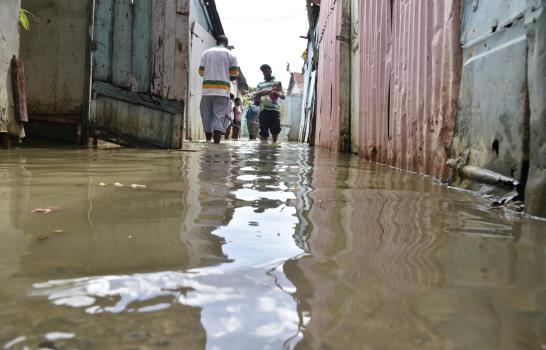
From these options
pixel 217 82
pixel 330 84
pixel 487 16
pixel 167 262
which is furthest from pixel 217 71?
pixel 167 262

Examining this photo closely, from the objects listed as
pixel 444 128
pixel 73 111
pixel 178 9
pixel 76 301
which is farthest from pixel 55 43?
pixel 76 301

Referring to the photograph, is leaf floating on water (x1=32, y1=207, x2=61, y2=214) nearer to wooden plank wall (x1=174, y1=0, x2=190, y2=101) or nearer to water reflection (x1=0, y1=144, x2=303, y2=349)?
water reflection (x1=0, y1=144, x2=303, y2=349)

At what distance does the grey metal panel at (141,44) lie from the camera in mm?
4473

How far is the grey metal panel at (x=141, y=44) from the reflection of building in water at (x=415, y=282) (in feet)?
11.8

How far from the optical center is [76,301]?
0.67 metres

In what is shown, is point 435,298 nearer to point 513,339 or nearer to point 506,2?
point 513,339

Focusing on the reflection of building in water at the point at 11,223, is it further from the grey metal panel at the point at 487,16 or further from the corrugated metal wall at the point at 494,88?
the grey metal panel at the point at 487,16

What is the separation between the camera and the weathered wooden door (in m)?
4.47

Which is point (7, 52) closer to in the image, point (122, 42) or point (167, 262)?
point (122, 42)

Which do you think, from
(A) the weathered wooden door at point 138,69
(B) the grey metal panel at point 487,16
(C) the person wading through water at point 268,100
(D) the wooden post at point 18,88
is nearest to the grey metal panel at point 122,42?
(A) the weathered wooden door at point 138,69

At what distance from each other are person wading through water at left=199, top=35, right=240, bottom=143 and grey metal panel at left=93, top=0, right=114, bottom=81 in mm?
2485

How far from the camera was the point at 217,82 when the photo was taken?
272 inches

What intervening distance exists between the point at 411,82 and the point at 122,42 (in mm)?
2978

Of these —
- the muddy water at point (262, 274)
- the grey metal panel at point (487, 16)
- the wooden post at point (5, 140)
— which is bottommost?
the muddy water at point (262, 274)
